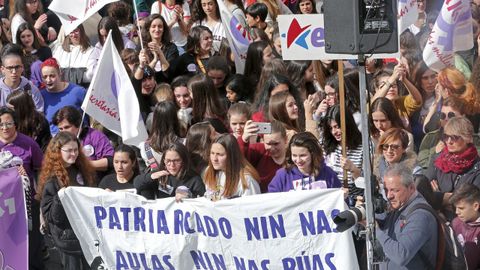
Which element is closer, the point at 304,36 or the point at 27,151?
the point at 304,36

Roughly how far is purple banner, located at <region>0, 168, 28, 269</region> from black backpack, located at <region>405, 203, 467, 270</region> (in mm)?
3291

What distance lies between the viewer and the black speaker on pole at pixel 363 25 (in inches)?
391

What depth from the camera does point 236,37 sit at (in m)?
15.3

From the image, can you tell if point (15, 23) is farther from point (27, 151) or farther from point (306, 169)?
point (306, 169)

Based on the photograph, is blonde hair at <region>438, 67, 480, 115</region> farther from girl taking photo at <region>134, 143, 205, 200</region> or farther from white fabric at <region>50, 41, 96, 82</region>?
white fabric at <region>50, 41, 96, 82</region>

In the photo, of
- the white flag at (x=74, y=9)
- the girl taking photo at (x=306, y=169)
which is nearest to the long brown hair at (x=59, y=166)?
the girl taking photo at (x=306, y=169)

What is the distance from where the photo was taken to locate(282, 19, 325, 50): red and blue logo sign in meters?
12.0

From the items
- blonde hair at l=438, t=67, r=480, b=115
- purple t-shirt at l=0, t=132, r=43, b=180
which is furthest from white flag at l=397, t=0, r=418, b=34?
purple t-shirt at l=0, t=132, r=43, b=180

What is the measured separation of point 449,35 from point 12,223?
A: 4489mm

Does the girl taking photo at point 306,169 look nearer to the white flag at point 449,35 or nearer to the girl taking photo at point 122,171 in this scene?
the girl taking photo at point 122,171

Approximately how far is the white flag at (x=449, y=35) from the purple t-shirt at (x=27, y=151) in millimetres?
3734

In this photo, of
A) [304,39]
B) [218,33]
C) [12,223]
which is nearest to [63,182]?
[12,223]

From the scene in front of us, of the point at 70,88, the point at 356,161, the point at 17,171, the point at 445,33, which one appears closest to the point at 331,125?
the point at 356,161

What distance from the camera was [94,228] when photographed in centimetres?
1164
